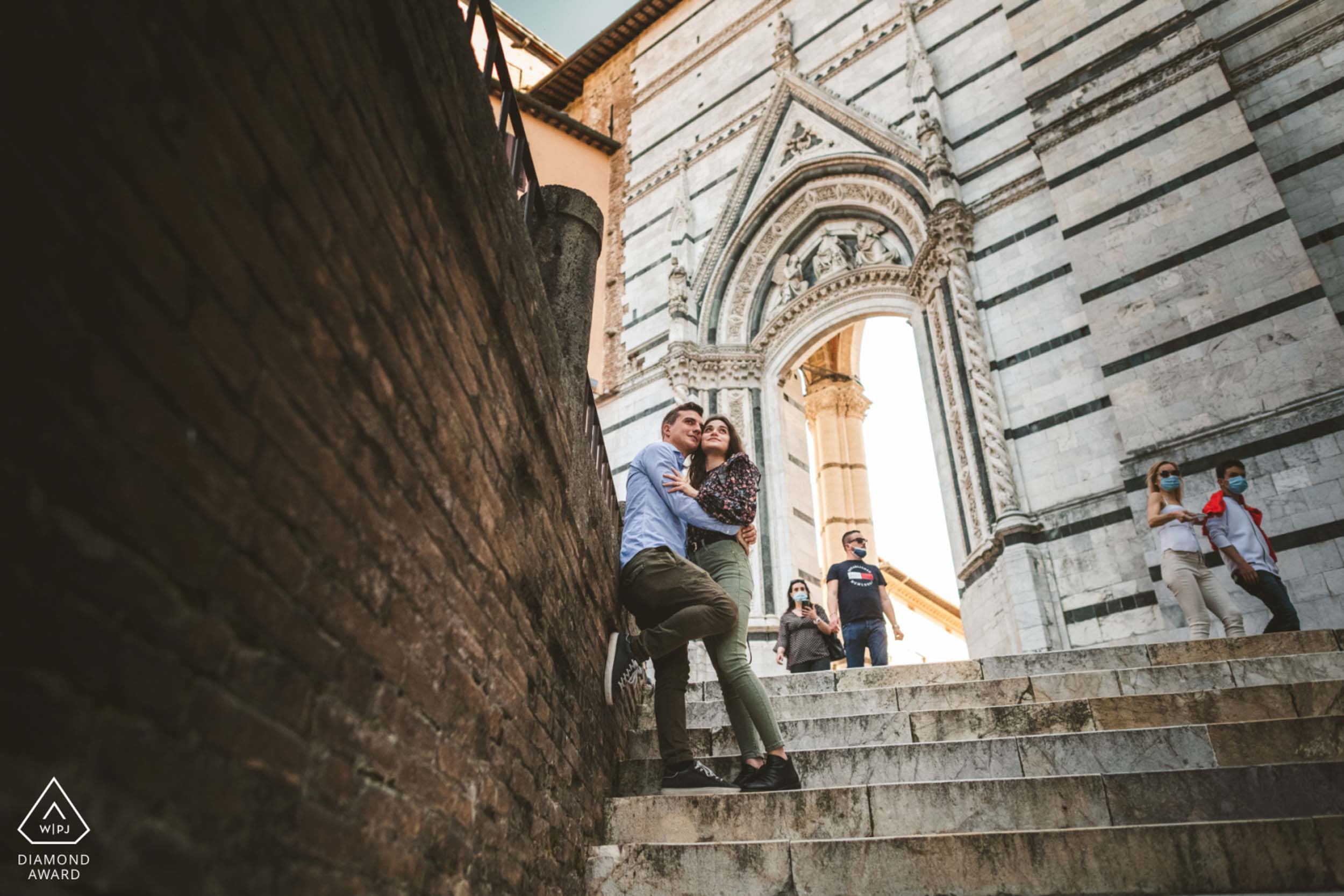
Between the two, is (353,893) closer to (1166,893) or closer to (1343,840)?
(1166,893)

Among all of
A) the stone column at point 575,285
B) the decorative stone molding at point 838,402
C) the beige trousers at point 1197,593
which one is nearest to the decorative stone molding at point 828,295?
the decorative stone molding at point 838,402

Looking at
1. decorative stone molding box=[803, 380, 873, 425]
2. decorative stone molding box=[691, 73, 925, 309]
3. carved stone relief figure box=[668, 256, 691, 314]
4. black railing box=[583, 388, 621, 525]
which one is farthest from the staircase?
decorative stone molding box=[803, 380, 873, 425]

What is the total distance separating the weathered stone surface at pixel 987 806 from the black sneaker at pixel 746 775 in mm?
468

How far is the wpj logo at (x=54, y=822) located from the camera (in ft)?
3.03

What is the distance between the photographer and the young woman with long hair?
130 inches

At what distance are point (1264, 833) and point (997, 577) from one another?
511 cm

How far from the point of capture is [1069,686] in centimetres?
398

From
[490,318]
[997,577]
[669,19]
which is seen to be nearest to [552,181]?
[669,19]

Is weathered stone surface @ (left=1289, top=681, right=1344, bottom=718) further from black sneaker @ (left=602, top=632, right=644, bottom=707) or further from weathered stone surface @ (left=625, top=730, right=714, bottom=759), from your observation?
black sneaker @ (left=602, top=632, right=644, bottom=707)

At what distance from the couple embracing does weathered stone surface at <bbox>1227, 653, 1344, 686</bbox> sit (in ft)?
7.31

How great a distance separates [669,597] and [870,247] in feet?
26.9

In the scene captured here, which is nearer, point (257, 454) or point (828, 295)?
point (257, 454)

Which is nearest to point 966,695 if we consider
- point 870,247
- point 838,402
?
point 870,247

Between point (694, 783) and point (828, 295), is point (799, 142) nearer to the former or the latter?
point (828, 295)
